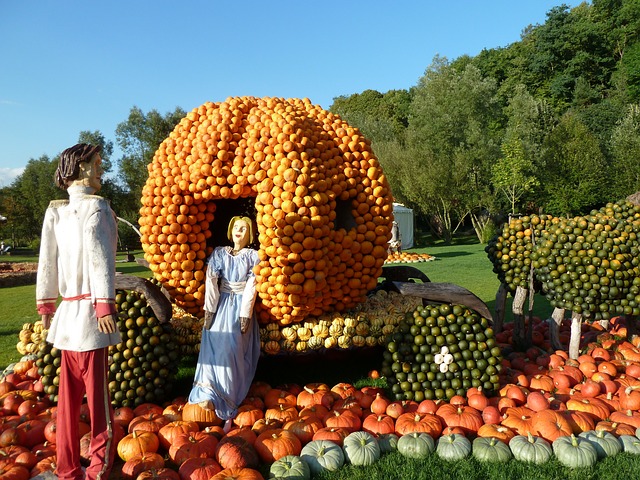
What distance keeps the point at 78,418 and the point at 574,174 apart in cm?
3055

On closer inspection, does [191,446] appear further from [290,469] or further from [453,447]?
[453,447]

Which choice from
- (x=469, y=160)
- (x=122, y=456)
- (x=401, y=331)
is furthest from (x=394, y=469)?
(x=469, y=160)

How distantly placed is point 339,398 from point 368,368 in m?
1.02

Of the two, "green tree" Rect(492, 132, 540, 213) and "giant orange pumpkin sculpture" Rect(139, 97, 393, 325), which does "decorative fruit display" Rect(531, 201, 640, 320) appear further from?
"green tree" Rect(492, 132, 540, 213)

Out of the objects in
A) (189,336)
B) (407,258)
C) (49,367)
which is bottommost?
(407,258)

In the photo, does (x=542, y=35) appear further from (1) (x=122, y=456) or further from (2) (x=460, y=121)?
(1) (x=122, y=456)

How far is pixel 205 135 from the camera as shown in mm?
4270

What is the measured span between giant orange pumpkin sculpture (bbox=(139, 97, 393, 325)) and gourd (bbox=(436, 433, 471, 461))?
1.50 m

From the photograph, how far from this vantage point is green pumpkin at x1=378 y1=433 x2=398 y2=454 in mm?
3324

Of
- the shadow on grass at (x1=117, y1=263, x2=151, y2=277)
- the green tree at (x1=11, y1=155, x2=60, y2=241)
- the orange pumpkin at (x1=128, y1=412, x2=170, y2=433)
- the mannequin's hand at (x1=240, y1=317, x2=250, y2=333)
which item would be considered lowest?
the shadow on grass at (x1=117, y1=263, x2=151, y2=277)

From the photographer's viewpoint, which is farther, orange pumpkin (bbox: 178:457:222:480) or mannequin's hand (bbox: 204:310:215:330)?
mannequin's hand (bbox: 204:310:215:330)

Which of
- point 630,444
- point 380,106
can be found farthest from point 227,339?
point 380,106

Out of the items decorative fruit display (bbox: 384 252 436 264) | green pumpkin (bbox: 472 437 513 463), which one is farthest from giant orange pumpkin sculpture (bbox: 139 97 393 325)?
decorative fruit display (bbox: 384 252 436 264)

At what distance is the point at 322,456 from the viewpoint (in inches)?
124
